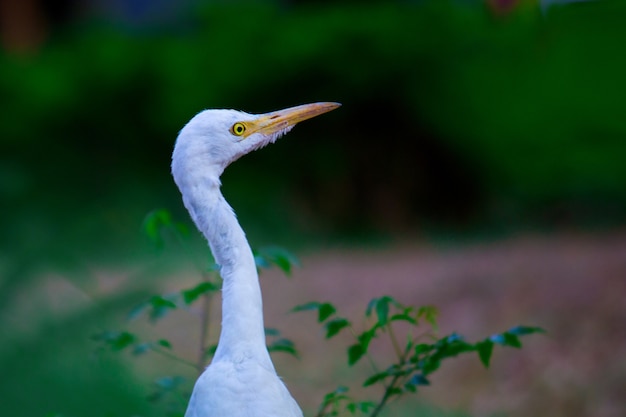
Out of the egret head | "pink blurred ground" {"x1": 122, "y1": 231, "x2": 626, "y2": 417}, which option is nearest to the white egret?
the egret head

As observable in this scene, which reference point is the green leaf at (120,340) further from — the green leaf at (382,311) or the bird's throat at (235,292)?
the green leaf at (382,311)

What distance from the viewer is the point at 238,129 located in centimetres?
301

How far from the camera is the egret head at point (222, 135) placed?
2.89 meters

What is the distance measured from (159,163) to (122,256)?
346 inches

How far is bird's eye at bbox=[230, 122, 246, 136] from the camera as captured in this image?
9.81 ft

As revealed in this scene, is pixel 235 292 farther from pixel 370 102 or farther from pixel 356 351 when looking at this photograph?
pixel 370 102

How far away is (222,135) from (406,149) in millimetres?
7565

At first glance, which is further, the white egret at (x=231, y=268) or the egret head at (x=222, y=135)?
the egret head at (x=222, y=135)

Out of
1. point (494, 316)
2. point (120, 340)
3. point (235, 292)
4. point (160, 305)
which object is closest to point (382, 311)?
point (235, 292)

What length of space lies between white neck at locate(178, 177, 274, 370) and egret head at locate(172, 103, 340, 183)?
0.23 ft

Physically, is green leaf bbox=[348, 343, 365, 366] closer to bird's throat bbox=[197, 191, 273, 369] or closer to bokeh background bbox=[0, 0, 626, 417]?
bird's throat bbox=[197, 191, 273, 369]

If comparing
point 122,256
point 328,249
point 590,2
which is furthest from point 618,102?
point 122,256

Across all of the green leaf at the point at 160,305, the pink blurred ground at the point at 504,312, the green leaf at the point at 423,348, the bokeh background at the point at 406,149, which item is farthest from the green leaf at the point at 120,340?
the pink blurred ground at the point at 504,312

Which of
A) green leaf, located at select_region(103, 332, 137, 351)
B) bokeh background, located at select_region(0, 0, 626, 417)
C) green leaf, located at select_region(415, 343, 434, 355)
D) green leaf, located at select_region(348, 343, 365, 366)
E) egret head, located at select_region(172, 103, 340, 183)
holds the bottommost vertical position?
green leaf, located at select_region(103, 332, 137, 351)
